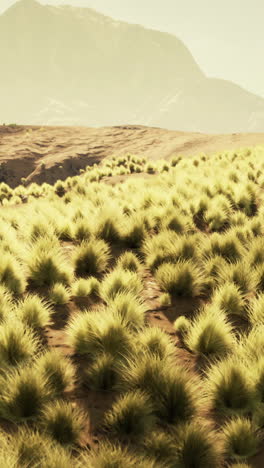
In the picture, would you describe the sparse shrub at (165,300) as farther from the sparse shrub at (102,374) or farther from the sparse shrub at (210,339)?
the sparse shrub at (102,374)

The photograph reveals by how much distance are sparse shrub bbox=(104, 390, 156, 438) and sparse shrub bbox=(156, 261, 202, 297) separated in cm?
277

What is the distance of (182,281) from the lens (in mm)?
6344

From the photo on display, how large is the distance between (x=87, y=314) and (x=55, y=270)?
5.72ft

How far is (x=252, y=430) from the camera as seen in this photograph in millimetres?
3443

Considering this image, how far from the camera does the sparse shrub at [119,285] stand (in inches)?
232

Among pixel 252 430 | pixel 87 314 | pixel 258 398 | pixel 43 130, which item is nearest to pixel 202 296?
pixel 87 314

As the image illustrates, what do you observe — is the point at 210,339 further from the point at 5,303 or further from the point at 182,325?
the point at 5,303

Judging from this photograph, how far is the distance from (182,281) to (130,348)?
206 centimetres

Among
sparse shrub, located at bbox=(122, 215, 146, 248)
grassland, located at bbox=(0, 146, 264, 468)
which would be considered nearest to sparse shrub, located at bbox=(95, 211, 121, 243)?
grassland, located at bbox=(0, 146, 264, 468)

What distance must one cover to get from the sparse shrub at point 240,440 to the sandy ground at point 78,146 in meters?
25.4

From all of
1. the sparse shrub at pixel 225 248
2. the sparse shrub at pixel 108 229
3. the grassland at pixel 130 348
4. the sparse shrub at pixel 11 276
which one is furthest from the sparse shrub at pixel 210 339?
the sparse shrub at pixel 108 229

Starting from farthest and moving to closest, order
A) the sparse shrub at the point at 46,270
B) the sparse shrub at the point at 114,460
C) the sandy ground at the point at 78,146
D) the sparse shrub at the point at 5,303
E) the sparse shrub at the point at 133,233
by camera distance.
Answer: the sandy ground at the point at 78,146 < the sparse shrub at the point at 133,233 < the sparse shrub at the point at 46,270 < the sparse shrub at the point at 5,303 < the sparse shrub at the point at 114,460

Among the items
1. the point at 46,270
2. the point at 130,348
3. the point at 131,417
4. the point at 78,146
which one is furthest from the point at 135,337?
the point at 78,146

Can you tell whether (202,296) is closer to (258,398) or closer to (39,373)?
(258,398)
